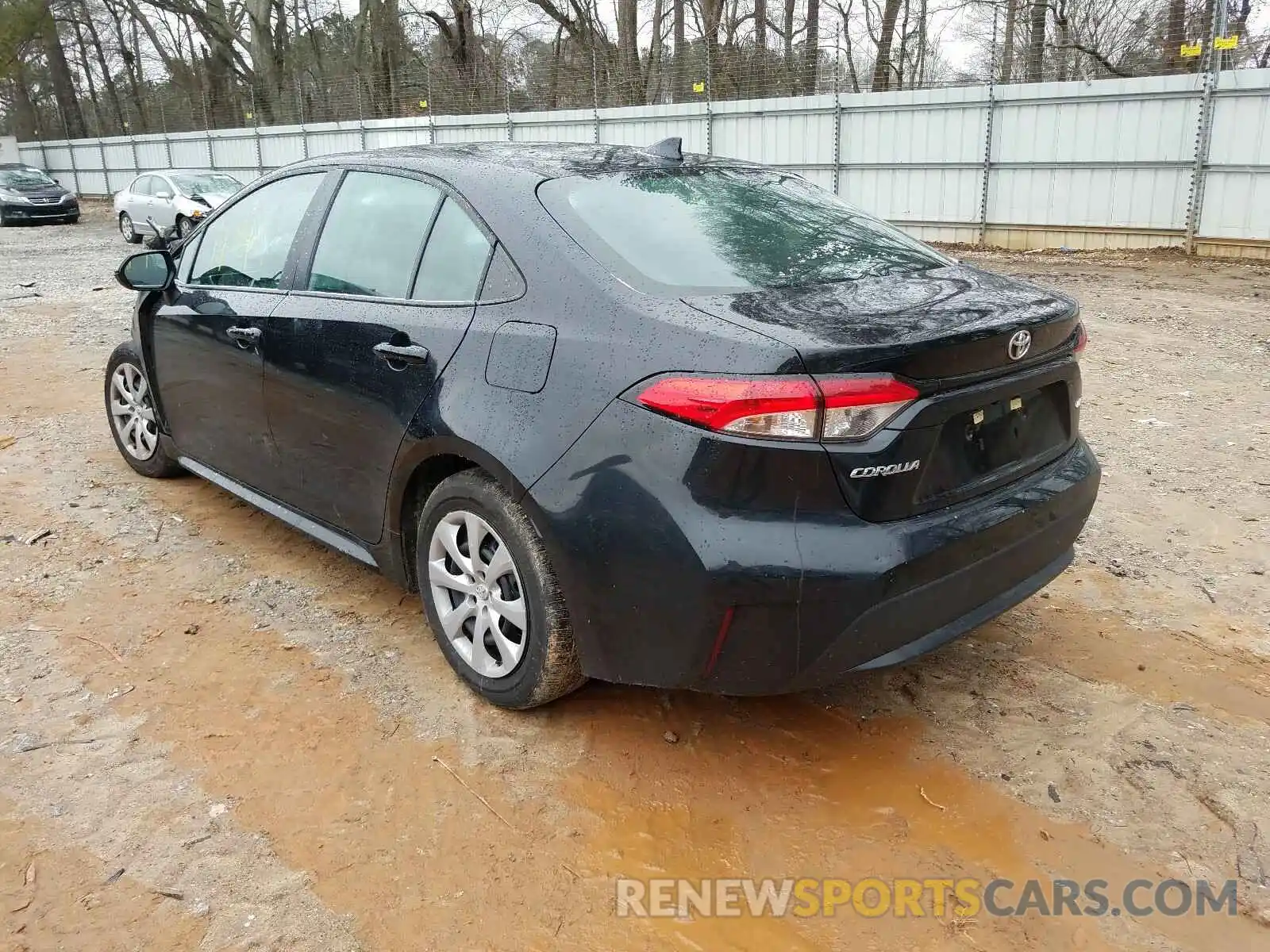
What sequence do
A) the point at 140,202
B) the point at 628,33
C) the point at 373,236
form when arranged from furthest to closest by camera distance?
1. the point at 628,33
2. the point at 140,202
3. the point at 373,236

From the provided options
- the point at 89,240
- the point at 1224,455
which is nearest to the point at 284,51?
the point at 89,240

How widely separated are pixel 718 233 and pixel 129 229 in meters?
20.1

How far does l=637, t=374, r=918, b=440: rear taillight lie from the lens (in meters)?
2.26

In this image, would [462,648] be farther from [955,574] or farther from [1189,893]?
[1189,893]

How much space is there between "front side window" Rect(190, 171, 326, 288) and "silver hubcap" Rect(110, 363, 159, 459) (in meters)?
0.89

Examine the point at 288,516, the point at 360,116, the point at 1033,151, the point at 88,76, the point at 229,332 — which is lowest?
the point at 288,516

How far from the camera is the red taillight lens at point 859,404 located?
2266 millimetres

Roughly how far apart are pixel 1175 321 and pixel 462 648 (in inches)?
323

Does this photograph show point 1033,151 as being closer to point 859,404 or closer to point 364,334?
point 364,334

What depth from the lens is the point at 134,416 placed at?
16.6 feet

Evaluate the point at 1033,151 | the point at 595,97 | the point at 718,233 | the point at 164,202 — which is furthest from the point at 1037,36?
the point at 718,233

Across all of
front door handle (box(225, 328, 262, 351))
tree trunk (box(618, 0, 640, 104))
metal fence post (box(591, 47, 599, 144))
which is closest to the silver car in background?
metal fence post (box(591, 47, 599, 144))

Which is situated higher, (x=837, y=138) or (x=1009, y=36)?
(x=1009, y=36)

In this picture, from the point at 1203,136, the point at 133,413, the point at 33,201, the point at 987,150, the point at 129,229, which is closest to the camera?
the point at 133,413
